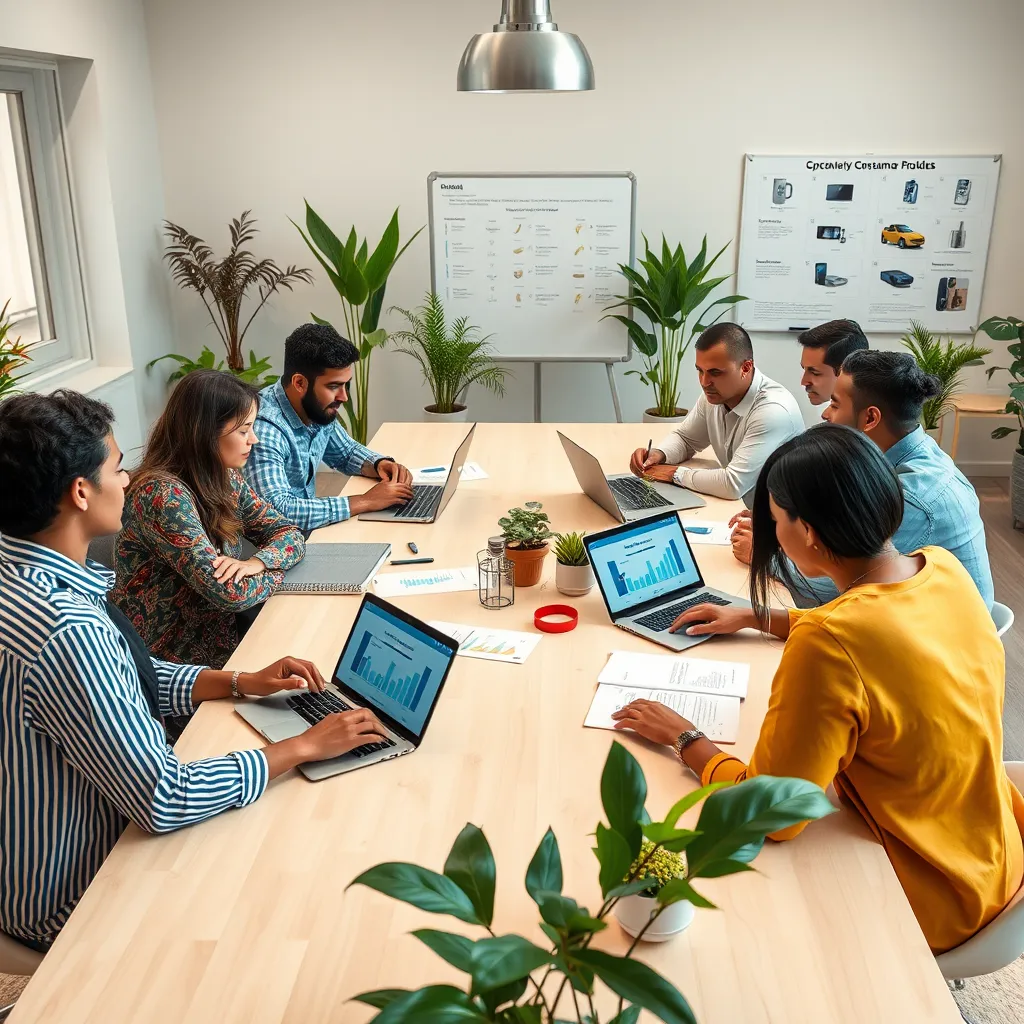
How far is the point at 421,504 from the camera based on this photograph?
3305mm

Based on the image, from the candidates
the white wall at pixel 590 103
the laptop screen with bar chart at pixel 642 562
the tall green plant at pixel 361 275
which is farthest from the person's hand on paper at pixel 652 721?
the white wall at pixel 590 103

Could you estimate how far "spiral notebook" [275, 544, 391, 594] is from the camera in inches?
104

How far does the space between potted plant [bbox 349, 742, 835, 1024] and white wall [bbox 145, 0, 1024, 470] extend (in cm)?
508

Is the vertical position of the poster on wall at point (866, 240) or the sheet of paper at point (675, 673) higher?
the poster on wall at point (866, 240)

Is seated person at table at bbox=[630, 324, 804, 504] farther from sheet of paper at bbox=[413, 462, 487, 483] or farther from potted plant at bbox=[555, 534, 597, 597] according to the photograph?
potted plant at bbox=[555, 534, 597, 597]

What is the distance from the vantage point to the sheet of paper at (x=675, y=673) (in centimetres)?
212

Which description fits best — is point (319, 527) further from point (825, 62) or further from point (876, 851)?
point (825, 62)

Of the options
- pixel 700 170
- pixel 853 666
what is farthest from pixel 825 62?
pixel 853 666

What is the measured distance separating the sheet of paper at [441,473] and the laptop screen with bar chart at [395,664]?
1.54 m

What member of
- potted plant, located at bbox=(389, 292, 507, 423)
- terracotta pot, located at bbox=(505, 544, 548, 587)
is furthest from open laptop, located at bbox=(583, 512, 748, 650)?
potted plant, located at bbox=(389, 292, 507, 423)

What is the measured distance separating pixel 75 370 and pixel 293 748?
3.85m

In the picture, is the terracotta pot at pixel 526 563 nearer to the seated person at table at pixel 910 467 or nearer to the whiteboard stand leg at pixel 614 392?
the seated person at table at pixel 910 467

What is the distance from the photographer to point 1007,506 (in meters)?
5.57

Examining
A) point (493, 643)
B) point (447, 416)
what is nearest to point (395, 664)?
point (493, 643)
